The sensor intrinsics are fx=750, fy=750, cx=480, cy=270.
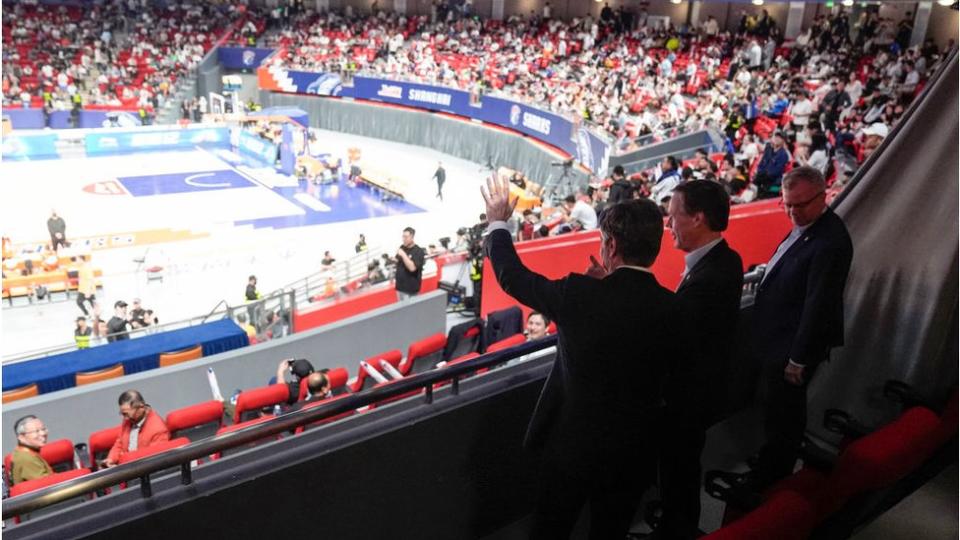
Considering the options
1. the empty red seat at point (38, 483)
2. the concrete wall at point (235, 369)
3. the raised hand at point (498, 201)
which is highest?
the raised hand at point (498, 201)

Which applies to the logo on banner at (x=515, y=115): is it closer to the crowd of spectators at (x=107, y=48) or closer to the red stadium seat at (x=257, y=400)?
the crowd of spectators at (x=107, y=48)

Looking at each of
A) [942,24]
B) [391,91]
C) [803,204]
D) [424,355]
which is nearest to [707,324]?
[803,204]

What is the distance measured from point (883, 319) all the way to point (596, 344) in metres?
1.96

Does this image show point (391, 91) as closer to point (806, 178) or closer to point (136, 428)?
point (136, 428)

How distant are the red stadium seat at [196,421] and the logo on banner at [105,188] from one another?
15.2 m

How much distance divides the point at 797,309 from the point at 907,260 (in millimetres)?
783

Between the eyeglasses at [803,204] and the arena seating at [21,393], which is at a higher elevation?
the eyeglasses at [803,204]

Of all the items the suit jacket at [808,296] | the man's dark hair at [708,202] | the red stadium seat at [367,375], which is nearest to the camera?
the man's dark hair at [708,202]

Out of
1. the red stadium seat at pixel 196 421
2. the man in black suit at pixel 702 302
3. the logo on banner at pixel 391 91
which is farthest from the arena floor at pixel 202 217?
the man in black suit at pixel 702 302

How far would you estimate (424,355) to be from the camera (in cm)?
629

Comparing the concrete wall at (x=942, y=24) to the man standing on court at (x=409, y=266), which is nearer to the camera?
the man standing on court at (x=409, y=266)

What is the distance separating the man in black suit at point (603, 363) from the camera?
1.96 m

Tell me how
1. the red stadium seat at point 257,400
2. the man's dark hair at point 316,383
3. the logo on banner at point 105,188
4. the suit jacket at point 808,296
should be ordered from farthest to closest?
the logo on banner at point 105,188 → the red stadium seat at point 257,400 → the man's dark hair at point 316,383 → the suit jacket at point 808,296

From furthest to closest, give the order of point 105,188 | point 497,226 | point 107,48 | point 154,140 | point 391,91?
point 107,48
point 391,91
point 154,140
point 105,188
point 497,226
